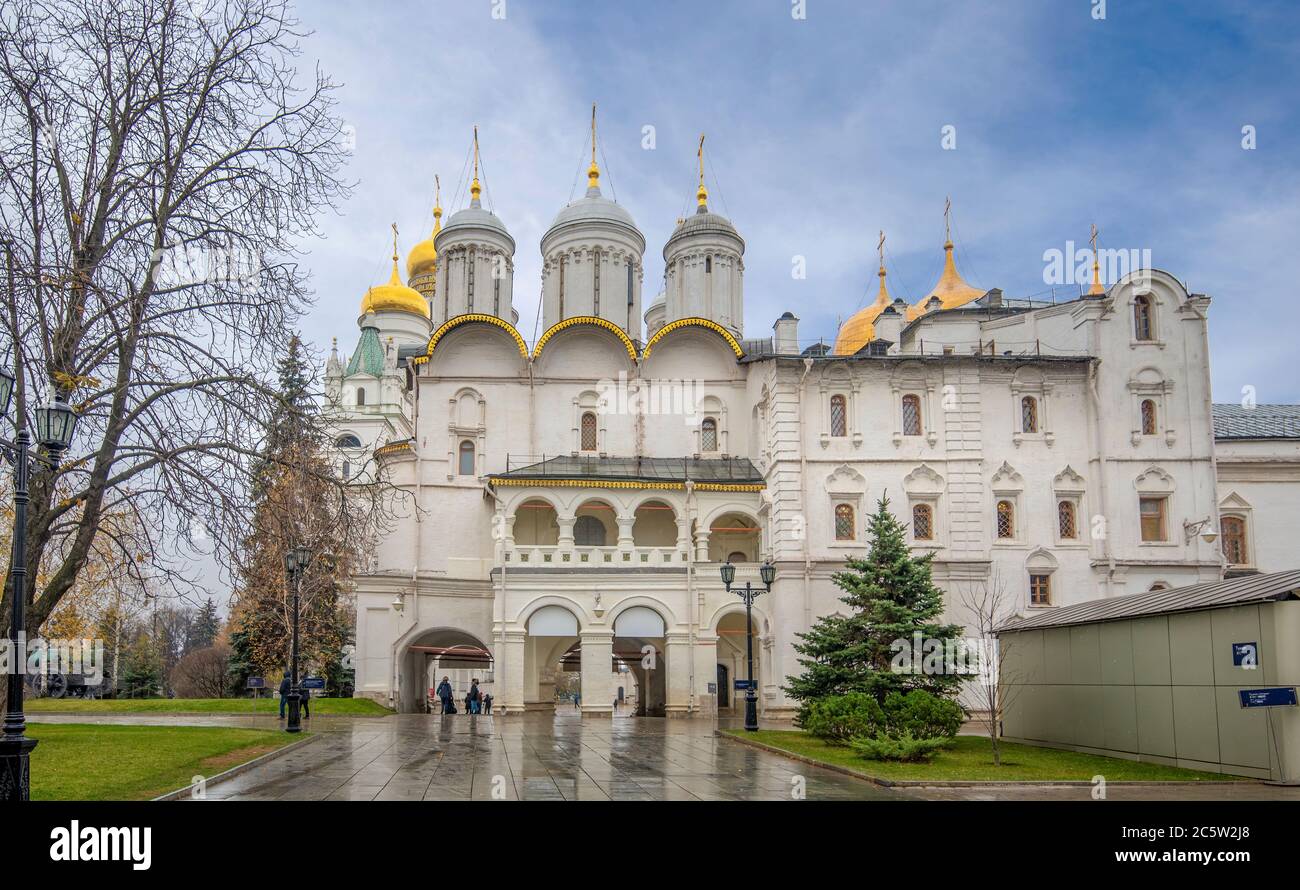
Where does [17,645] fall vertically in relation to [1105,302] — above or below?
below

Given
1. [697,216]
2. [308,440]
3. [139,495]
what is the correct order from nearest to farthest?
[139,495] → [308,440] → [697,216]

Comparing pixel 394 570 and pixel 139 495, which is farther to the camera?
pixel 394 570

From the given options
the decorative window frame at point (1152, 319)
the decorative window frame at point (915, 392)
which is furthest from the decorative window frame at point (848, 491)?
the decorative window frame at point (1152, 319)

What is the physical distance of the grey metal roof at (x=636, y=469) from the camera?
39.4 meters

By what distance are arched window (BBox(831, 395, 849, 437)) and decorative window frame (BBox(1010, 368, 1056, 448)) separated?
5598 millimetres

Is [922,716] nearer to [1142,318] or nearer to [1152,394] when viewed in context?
[1152,394]

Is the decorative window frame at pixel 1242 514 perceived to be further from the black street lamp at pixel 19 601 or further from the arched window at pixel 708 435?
the black street lamp at pixel 19 601

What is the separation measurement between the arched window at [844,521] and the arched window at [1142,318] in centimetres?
1160

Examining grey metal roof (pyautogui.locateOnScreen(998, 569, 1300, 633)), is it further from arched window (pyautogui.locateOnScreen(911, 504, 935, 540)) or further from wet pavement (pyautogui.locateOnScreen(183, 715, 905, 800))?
arched window (pyautogui.locateOnScreen(911, 504, 935, 540))

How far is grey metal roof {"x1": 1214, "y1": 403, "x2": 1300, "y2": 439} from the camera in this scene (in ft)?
133
